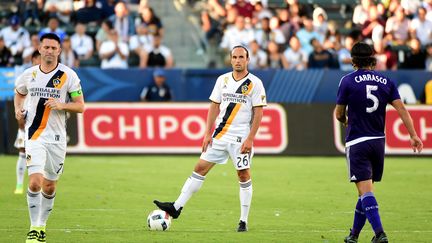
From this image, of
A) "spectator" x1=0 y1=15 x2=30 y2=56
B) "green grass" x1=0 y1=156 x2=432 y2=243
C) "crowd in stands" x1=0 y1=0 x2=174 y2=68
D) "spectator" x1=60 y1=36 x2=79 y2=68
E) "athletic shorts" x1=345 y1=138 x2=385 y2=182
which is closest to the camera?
"athletic shorts" x1=345 y1=138 x2=385 y2=182

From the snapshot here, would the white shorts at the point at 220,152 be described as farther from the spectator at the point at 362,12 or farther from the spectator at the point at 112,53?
the spectator at the point at 362,12

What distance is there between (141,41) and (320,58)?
5096 millimetres

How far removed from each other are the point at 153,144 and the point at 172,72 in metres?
2.99

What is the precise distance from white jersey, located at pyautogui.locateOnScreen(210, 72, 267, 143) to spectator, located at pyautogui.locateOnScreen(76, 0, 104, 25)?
1746 cm

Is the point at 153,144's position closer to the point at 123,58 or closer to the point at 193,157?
the point at 193,157

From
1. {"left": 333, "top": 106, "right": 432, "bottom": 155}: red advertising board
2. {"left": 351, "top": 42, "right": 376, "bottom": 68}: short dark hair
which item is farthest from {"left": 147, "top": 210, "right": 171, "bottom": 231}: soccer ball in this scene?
{"left": 333, "top": 106, "right": 432, "bottom": 155}: red advertising board

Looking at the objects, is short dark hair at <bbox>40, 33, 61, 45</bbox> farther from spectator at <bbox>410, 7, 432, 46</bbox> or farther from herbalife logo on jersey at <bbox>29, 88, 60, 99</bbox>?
spectator at <bbox>410, 7, 432, 46</bbox>

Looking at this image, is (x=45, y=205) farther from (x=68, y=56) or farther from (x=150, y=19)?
(x=150, y=19)

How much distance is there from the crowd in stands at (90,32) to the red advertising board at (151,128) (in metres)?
Result: 2.89

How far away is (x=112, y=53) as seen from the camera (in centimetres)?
2897

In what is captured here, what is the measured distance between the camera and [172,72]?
28328 mm

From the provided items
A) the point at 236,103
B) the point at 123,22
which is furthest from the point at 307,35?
the point at 236,103

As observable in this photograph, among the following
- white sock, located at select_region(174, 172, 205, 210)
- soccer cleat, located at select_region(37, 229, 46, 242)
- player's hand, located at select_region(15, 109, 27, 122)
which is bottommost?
soccer cleat, located at select_region(37, 229, 46, 242)

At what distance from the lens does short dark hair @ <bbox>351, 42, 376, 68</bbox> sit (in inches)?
456
